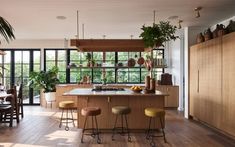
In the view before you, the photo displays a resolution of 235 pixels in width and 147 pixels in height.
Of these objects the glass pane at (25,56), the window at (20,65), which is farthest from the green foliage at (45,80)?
the glass pane at (25,56)

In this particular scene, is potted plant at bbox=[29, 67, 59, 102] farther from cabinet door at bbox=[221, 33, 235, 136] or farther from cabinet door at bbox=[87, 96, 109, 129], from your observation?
cabinet door at bbox=[221, 33, 235, 136]

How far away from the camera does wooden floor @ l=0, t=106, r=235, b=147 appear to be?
4.54 meters

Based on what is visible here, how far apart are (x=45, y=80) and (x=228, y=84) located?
636 cm

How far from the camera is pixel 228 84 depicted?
191 inches

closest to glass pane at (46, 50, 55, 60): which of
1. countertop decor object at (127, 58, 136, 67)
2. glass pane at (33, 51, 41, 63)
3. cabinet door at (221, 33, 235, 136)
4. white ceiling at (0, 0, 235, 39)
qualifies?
glass pane at (33, 51, 41, 63)

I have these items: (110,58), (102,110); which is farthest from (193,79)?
(110,58)

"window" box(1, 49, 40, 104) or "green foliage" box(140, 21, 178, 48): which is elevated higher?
"green foliage" box(140, 21, 178, 48)

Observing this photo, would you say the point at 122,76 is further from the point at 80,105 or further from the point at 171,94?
the point at 80,105

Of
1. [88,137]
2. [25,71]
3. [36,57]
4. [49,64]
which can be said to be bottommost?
[88,137]

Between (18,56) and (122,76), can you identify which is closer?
(18,56)

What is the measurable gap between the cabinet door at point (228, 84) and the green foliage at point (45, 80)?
6.10 m

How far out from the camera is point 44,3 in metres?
4.59

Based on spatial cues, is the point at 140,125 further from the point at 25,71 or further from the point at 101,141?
the point at 25,71

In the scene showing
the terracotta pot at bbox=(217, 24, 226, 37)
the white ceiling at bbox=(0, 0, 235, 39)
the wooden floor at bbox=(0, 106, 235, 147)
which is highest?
the white ceiling at bbox=(0, 0, 235, 39)
